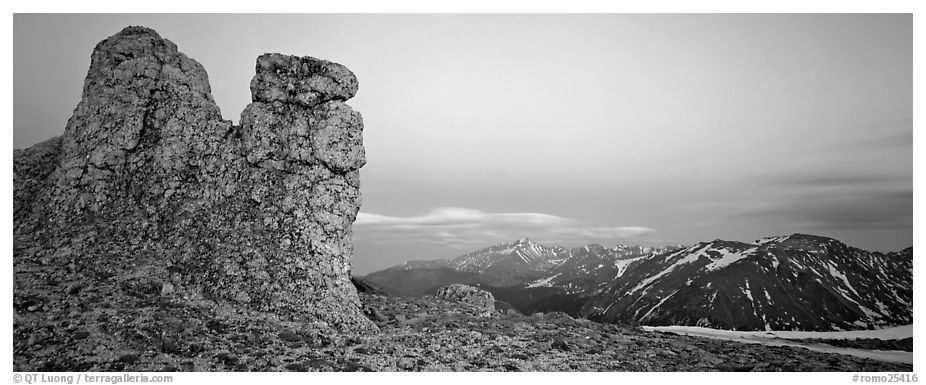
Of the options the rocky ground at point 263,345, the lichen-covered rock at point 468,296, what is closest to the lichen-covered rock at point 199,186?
the rocky ground at point 263,345

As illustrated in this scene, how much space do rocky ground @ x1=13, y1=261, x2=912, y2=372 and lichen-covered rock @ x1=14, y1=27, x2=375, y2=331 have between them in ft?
6.75

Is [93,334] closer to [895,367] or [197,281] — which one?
[197,281]

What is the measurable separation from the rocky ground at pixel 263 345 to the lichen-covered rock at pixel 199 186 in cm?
206

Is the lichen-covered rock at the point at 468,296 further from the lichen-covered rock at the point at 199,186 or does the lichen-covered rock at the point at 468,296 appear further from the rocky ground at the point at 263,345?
the lichen-covered rock at the point at 199,186

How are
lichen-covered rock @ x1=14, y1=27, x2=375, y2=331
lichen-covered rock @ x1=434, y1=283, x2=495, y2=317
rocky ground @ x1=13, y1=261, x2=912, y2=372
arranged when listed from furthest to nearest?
lichen-covered rock @ x1=434, y1=283, x2=495, y2=317 → lichen-covered rock @ x1=14, y1=27, x2=375, y2=331 → rocky ground @ x1=13, y1=261, x2=912, y2=372

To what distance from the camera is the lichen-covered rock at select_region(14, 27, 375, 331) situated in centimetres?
3662

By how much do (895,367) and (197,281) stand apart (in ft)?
175

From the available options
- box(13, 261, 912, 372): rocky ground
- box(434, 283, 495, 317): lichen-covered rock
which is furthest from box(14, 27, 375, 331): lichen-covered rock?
box(434, 283, 495, 317): lichen-covered rock

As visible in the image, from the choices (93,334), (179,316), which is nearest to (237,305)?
(179,316)

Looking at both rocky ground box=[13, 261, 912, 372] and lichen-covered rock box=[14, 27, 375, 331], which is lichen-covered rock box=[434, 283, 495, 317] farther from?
lichen-covered rock box=[14, 27, 375, 331]

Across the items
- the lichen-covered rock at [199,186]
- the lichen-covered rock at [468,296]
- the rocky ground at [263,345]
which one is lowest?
the lichen-covered rock at [468,296]

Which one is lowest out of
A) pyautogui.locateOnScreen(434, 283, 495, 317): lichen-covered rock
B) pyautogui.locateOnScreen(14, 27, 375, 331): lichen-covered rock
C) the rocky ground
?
pyautogui.locateOnScreen(434, 283, 495, 317): lichen-covered rock

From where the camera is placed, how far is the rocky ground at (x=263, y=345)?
26.4 meters

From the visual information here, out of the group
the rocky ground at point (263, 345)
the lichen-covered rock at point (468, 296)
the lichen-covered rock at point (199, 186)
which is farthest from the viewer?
the lichen-covered rock at point (468, 296)
